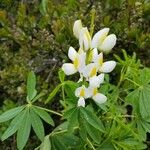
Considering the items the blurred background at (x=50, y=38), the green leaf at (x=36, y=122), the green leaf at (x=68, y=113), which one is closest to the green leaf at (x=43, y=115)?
the green leaf at (x=36, y=122)

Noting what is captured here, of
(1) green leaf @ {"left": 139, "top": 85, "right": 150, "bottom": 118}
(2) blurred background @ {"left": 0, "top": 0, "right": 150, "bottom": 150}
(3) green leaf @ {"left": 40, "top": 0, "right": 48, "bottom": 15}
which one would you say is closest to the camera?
(1) green leaf @ {"left": 139, "top": 85, "right": 150, "bottom": 118}

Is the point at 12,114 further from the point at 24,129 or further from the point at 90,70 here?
→ the point at 90,70

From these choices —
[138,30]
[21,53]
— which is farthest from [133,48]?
[21,53]

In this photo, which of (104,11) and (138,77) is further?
(104,11)

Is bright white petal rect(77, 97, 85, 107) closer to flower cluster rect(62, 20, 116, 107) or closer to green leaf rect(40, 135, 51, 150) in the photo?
flower cluster rect(62, 20, 116, 107)

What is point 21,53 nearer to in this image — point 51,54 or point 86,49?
point 51,54

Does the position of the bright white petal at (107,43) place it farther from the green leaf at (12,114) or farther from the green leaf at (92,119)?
the green leaf at (12,114)

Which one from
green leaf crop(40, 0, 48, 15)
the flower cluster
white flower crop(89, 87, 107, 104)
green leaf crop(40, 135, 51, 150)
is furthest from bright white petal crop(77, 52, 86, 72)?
green leaf crop(40, 0, 48, 15)
